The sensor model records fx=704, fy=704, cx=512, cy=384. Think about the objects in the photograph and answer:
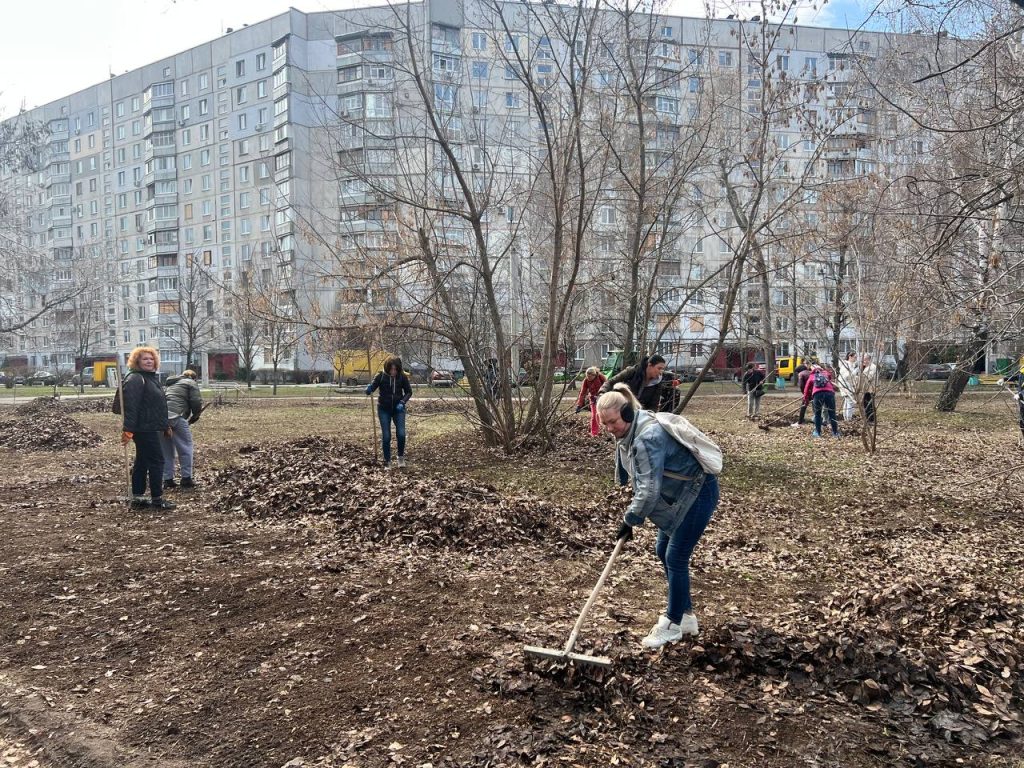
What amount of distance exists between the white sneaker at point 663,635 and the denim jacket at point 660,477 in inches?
22.3

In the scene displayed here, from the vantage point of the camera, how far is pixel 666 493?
404cm

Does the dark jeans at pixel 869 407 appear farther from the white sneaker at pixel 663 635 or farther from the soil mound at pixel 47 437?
the soil mound at pixel 47 437

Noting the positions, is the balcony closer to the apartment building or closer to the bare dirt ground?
the apartment building

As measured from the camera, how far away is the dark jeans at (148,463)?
7869 mm

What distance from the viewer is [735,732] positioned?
3.32m

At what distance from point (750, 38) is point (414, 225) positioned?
610 cm

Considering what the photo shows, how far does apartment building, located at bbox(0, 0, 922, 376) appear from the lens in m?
11.7

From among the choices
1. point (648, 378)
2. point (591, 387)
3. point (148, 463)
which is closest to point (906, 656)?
point (648, 378)

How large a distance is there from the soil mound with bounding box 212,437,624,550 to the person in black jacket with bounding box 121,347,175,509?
77 centimetres

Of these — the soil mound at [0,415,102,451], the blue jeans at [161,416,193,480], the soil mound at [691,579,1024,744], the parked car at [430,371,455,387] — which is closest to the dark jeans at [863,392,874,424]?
the parked car at [430,371,455,387]

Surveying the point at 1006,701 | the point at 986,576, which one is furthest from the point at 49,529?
the point at 986,576

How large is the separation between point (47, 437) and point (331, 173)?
783 centimetres

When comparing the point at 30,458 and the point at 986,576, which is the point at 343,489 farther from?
the point at 30,458

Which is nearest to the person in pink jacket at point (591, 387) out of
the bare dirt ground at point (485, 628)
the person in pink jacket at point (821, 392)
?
the bare dirt ground at point (485, 628)
